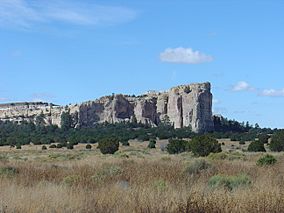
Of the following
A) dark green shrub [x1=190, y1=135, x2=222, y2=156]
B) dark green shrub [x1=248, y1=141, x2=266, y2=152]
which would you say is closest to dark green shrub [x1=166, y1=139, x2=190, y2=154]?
dark green shrub [x1=190, y1=135, x2=222, y2=156]

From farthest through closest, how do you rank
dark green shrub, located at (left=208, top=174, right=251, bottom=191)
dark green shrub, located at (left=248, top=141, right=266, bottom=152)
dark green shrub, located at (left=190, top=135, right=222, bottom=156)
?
dark green shrub, located at (left=248, top=141, right=266, bottom=152) → dark green shrub, located at (left=190, top=135, right=222, bottom=156) → dark green shrub, located at (left=208, top=174, right=251, bottom=191)

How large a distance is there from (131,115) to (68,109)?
20191mm

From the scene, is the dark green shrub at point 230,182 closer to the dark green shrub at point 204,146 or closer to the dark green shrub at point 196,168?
the dark green shrub at point 196,168

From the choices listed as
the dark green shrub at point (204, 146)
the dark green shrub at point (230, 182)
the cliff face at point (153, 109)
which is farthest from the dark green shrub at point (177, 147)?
the cliff face at point (153, 109)

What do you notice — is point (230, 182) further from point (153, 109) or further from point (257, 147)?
point (153, 109)

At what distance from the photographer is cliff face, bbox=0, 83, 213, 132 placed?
141 m

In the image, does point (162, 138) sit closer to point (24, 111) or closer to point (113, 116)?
point (113, 116)

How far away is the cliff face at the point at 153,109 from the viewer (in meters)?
141

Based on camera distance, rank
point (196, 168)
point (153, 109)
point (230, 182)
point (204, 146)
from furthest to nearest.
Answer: point (153, 109) < point (204, 146) < point (196, 168) < point (230, 182)

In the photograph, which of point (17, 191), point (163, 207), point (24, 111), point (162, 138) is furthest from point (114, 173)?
point (24, 111)

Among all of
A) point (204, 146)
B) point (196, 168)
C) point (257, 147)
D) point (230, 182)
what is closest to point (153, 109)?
point (257, 147)

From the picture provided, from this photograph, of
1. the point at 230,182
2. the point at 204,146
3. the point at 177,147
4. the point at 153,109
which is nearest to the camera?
the point at 230,182

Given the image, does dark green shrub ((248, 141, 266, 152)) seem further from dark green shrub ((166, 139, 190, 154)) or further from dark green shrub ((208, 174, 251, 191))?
dark green shrub ((208, 174, 251, 191))

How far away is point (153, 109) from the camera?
153 metres
